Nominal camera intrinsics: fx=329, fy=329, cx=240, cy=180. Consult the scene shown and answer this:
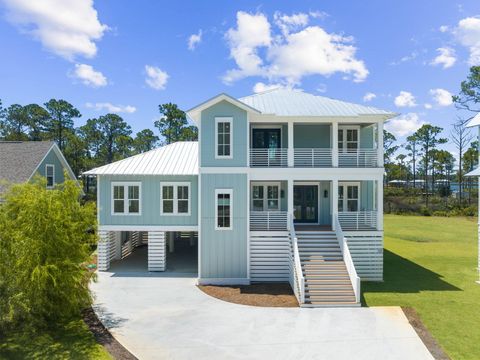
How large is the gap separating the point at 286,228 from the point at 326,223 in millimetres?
3149

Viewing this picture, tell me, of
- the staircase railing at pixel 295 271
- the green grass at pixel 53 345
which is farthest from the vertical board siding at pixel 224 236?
the green grass at pixel 53 345

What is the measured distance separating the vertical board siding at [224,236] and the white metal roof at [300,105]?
13.0 feet

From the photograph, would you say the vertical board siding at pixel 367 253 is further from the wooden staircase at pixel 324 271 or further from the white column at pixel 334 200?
the wooden staircase at pixel 324 271

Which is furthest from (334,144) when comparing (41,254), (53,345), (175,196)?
(53,345)

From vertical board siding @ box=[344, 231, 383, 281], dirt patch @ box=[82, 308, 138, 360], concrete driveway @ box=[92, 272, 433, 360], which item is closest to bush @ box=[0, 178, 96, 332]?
dirt patch @ box=[82, 308, 138, 360]

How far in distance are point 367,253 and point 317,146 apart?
20.0 ft

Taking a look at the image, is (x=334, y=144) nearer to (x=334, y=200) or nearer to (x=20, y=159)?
(x=334, y=200)

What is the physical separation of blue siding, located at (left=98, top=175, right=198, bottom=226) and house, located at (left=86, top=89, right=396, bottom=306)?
52mm

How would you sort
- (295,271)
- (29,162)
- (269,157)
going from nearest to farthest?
(295,271) → (269,157) → (29,162)

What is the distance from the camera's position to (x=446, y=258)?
20.0 meters

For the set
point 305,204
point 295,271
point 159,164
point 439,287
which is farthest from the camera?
point 305,204

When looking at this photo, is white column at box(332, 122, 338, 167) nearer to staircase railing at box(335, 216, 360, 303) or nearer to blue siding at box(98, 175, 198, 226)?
staircase railing at box(335, 216, 360, 303)

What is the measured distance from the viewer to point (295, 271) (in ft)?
44.6

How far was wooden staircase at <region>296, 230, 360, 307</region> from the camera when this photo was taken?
12586 mm
